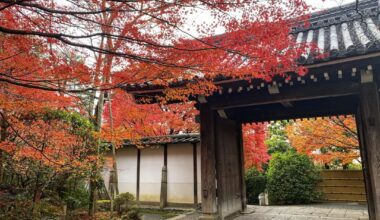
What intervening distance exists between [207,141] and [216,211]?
1641 millimetres

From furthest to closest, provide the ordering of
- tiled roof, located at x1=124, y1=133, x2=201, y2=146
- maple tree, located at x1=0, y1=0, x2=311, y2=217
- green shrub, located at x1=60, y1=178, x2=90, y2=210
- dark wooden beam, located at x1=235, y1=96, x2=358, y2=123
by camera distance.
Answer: tiled roof, located at x1=124, y1=133, x2=201, y2=146 < green shrub, located at x1=60, y1=178, x2=90, y2=210 < dark wooden beam, located at x1=235, y1=96, x2=358, y2=123 < maple tree, located at x1=0, y1=0, x2=311, y2=217

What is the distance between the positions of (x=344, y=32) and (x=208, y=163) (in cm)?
437

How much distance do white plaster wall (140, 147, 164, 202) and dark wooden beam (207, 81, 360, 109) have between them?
7.12 meters

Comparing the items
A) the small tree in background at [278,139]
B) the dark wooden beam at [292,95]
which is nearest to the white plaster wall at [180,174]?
the dark wooden beam at [292,95]

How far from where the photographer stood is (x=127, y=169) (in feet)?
45.6

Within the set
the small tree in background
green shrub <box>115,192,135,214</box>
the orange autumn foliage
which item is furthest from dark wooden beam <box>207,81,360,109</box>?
the small tree in background

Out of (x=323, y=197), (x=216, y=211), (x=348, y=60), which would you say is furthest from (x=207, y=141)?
(x=323, y=197)

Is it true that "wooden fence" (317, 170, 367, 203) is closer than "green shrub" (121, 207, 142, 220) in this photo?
No

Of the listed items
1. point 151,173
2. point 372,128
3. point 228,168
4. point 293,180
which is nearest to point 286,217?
point 228,168

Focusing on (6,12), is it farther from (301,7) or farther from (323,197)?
(323,197)

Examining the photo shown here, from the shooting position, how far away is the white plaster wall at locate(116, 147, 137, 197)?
→ 13.6 m

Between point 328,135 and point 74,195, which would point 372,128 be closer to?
point 328,135

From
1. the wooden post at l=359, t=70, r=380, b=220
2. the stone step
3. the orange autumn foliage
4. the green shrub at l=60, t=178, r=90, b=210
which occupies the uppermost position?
the orange autumn foliage

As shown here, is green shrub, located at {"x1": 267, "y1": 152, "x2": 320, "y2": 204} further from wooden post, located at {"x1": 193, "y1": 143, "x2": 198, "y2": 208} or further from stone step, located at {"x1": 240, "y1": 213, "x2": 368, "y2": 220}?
stone step, located at {"x1": 240, "y1": 213, "x2": 368, "y2": 220}
